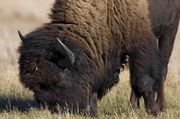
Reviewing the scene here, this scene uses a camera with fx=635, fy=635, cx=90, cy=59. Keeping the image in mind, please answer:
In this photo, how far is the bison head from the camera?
7.82m

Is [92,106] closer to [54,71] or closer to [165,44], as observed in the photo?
[54,71]

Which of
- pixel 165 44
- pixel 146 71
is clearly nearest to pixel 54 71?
pixel 146 71

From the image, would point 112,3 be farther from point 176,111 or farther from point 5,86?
point 5,86

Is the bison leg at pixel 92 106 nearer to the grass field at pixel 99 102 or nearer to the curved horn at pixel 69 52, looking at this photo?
the grass field at pixel 99 102

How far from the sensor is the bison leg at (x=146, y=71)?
28.1 feet

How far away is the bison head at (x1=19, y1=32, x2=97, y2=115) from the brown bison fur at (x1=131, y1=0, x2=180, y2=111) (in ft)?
4.11

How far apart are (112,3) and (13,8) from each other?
22.4 m

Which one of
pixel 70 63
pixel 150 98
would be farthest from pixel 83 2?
pixel 150 98

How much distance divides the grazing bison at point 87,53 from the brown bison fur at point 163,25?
0.31 metres

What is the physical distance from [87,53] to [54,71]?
545 mm

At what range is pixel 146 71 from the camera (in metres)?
8.65

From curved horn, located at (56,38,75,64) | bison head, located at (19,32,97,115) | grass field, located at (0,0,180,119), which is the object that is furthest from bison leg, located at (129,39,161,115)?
curved horn, located at (56,38,75,64)

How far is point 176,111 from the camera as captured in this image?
29.0 feet

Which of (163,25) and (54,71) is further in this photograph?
(163,25)
